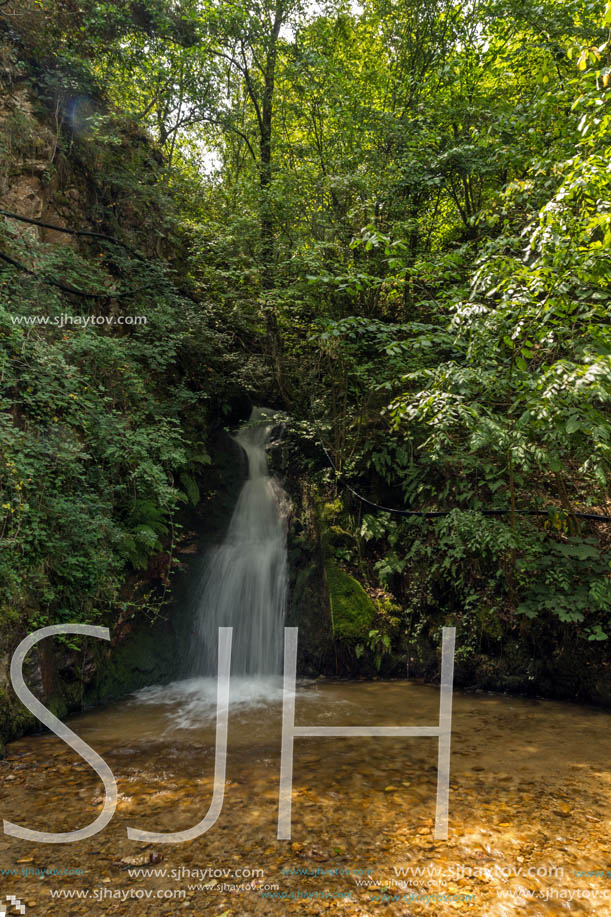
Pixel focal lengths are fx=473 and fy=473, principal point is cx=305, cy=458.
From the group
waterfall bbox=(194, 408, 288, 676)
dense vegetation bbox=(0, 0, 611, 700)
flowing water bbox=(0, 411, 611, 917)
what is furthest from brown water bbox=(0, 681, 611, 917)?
waterfall bbox=(194, 408, 288, 676)

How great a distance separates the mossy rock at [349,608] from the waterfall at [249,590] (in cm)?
84

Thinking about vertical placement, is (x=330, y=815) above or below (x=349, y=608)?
below

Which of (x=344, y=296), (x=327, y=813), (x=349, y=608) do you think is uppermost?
(x=344, y=296)

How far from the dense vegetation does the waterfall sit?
2.90 feet

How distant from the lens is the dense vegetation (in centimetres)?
438

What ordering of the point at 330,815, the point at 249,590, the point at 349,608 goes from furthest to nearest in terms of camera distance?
the point at 249,590 → the point at 349,608 → the point at 330,815

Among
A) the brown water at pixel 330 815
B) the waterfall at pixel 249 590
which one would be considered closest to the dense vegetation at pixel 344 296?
the waterfall at pixel 249 590

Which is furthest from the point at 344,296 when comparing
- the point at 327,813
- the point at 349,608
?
the point at 327,813

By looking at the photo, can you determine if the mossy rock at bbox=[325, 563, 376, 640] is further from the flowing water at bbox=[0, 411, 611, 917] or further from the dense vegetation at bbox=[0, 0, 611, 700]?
the flowing water at bbox=[0, 411, 611, 917]

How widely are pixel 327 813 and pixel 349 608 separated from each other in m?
3.44

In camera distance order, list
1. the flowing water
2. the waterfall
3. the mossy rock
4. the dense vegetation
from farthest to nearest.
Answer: the waterfall
the mossy rock
the dense vegetation
the flowing water

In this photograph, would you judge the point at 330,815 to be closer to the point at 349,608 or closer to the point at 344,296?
the point at 349,608

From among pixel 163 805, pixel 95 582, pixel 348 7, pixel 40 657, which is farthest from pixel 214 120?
pixel 163 805

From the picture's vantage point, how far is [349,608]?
251 inches
